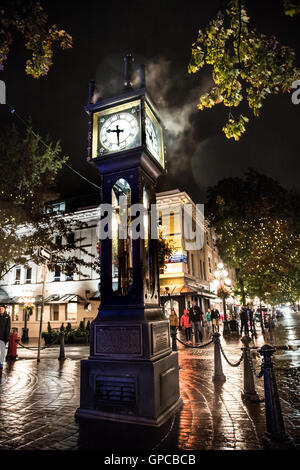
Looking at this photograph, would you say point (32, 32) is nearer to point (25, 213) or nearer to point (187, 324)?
point (25, 213)

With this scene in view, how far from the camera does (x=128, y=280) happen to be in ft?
16.8

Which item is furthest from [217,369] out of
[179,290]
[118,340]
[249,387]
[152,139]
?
[179,290]

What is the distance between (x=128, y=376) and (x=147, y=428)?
2.18 feet

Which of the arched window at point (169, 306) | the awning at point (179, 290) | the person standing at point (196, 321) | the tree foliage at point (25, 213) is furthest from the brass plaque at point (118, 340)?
the arched window at point (169, 306)

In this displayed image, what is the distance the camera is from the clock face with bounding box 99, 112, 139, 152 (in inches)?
193

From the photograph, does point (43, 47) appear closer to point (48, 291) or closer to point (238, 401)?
point (238, 401)

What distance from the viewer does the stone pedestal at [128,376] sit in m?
3.87

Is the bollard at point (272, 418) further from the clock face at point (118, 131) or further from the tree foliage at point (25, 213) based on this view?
the tree foliage at point (25, 213)

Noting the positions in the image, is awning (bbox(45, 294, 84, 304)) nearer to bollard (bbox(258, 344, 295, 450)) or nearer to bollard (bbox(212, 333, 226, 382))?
bollard (bbox(212, 333, 226, 382))

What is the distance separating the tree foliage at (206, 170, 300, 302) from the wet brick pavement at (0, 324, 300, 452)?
13115 mm

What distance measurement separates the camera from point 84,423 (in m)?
3.95

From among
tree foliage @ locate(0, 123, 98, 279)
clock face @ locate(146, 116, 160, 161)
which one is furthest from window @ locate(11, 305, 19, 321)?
clock face @ locate(146, 116, 160, 161)

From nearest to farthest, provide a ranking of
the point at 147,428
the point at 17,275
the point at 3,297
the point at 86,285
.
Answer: the point at 147,428 → the point at 86,285 → the point at 3,297 → the point at 17,275
